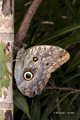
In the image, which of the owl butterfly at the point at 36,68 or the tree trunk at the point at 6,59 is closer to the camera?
the tree trunk at the point at 6,59

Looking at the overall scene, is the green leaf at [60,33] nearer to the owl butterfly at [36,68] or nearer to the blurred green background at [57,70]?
→ the blurred green background at [57,70]

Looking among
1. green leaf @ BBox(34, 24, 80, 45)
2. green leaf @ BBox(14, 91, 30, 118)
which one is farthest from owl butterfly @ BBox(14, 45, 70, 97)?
green leaf @ BBox(34, 24, 80, 45)

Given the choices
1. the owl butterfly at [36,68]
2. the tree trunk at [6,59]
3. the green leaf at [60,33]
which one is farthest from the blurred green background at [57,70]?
the tree trunk at [6,59]

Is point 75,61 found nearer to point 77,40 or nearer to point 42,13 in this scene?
point 77,40

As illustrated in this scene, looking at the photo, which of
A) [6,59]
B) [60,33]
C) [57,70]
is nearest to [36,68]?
[6,59]

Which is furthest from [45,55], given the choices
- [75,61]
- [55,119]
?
[55,119]

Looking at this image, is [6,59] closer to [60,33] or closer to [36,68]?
[36,68]
